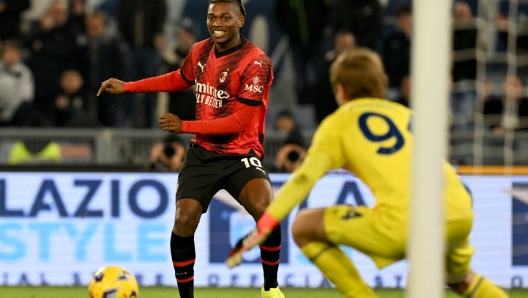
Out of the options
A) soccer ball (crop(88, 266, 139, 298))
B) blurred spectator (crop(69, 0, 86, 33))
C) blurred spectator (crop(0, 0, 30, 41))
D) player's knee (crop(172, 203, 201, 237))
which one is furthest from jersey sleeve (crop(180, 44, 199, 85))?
blurred spectator (crop(0, 0, 30, 41))

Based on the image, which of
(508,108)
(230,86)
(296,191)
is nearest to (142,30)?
(508,108)

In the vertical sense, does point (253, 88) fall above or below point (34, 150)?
above

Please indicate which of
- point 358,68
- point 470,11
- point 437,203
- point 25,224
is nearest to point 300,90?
point 470,11

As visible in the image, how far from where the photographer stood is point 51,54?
12.1 m

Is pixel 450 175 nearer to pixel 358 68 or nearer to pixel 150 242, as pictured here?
pixel 358 68

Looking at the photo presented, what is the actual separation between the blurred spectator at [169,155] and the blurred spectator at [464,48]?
2945mm

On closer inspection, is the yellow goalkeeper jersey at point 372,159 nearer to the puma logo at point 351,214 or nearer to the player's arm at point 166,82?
the puma logo at point 351,214

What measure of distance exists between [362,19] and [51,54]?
3606mm

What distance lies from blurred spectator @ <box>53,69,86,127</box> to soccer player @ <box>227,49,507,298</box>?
6721 millimetres

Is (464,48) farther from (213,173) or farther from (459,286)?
(459,286)

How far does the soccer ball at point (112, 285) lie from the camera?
6703 mm

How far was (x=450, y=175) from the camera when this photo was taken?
5.38m

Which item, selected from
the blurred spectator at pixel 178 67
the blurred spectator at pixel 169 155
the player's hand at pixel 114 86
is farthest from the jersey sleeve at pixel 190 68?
the blurred spectator at pixel 178 67

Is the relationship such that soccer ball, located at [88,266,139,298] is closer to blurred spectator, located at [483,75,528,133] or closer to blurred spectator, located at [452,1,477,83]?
blurred spectator, located at [483,75,528,133]
